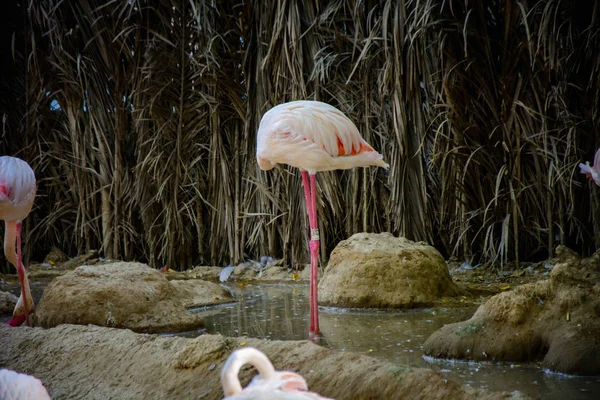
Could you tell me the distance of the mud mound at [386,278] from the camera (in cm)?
471

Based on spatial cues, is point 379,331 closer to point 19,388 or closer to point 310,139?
point 310,139

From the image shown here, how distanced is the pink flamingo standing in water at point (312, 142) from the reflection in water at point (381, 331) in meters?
0.33

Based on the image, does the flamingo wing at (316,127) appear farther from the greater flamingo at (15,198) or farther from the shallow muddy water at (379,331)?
the greater flamingo at (15,198)

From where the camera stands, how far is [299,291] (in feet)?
18.7

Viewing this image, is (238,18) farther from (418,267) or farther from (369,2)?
(418,267)

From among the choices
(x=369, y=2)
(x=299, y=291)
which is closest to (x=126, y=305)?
(x=299, y=291)

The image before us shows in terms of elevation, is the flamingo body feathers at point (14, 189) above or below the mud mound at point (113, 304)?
above

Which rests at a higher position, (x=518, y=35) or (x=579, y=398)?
(x=518, y=35)

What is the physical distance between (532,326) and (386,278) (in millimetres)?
1594

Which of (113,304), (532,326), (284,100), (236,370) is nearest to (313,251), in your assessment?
(113,304)

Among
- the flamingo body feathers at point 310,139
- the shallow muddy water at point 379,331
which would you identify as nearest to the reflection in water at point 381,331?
the shallow muddy water at point 379,331

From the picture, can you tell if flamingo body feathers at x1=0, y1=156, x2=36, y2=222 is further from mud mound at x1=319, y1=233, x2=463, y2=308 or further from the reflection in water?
mud mound at x1=319, y1=233, x2=463, y2=308

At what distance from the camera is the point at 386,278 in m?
4.78

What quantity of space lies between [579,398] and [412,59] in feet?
12.4
